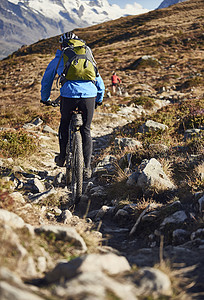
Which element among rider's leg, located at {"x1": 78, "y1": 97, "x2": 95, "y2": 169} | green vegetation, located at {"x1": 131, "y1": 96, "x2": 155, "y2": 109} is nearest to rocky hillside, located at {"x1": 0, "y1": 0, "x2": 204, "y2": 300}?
rider's leg, located at {"x1": 78, "y1": 97, "x2": 95, "y2": 169}

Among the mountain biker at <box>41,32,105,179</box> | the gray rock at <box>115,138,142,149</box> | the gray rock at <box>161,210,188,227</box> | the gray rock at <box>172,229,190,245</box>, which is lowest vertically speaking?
the gray rock at <box>115,138,142,149</box>

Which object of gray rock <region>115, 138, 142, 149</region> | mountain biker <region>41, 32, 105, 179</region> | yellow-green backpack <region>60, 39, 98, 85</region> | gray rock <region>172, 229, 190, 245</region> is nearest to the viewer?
gray rock <region>172, 229, 190, 245</region>

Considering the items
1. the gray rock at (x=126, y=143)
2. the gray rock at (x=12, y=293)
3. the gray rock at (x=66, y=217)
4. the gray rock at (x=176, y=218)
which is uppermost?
the gray rock at (x=12, y=293)

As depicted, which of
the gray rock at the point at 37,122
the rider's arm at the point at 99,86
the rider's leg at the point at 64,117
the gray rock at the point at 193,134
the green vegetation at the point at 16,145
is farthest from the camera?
the gray rock at the point at 37,122

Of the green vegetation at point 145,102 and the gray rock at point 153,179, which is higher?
the gray rock at point 153,179

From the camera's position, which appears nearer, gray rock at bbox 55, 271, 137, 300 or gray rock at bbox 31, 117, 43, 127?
gray rock at bbox 55, 271, 137, 300

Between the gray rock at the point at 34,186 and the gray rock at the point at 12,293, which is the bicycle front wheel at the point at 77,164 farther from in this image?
the gray rock at the point at 12,293

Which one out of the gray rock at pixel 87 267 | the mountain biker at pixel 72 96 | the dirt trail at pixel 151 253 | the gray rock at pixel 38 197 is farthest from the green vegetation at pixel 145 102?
the gray rock at pixel 87 267

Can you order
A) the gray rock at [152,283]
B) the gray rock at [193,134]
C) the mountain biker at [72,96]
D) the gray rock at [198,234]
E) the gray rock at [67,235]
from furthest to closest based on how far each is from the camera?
the gray rock at [193,134] → the mountain biker at [72,96] → the gray rock at [198,234] → the gray rock at [67,235] → the gray rock at [152,283]

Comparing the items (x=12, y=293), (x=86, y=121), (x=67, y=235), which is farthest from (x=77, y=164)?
(x=12, y=293)

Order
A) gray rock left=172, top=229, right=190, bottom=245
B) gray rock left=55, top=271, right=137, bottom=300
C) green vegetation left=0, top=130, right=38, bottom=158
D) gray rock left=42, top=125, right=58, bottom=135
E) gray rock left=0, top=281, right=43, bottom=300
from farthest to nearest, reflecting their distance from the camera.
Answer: gray rock left=42, top=125, right=58, bottom=135
green vegetation left=0, top=130, right=38, bottom=158
gray rock left=172, top=229, right=190, bottom=245
gray rock left=55, top=271, right=137, bottom=300
gray rock left=0, top=281, right=43, bottom=300

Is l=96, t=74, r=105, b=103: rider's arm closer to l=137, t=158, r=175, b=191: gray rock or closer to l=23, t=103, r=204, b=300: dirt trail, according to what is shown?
l=137, t=158, r=175, b=191: gray rock

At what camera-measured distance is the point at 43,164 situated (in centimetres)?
693

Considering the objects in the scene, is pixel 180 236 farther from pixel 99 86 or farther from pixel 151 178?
pixel 99 86
